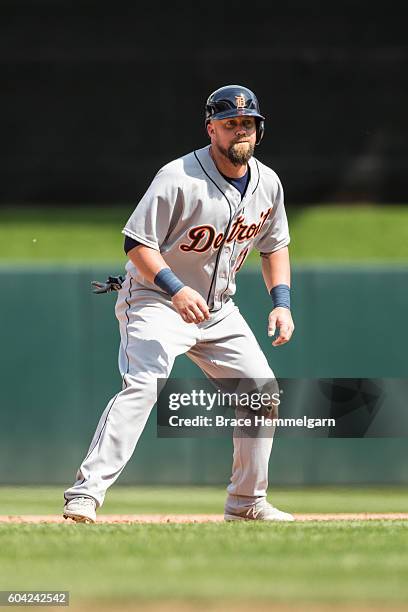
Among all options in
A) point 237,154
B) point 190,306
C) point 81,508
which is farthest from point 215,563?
point 237,154

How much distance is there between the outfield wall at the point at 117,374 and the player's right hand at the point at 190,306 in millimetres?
2329

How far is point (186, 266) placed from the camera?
4402 mm

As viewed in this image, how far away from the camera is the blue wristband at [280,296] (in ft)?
14.9

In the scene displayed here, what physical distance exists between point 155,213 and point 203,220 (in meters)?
0.19

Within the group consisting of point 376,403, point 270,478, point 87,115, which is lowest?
point 270,478

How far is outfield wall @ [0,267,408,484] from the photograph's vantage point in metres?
6.41

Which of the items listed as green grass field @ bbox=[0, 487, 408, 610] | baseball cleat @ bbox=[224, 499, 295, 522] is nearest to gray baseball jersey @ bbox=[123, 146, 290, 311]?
baseball cleat @ bbox=[224, 499, 295, 522]

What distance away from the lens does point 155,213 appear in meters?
4.20

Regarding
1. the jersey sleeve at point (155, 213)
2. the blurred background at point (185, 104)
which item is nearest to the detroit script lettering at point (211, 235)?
the jersey sleeve at point (155, 213)

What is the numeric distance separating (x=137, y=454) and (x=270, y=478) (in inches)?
27.9

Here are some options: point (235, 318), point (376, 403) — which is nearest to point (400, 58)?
point (376, 403)

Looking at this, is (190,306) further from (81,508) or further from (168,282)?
(81,508)

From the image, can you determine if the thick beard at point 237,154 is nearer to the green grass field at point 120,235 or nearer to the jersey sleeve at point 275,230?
the jersey sleeve at point 275,230

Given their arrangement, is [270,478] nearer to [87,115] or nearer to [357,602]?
[357,602]
